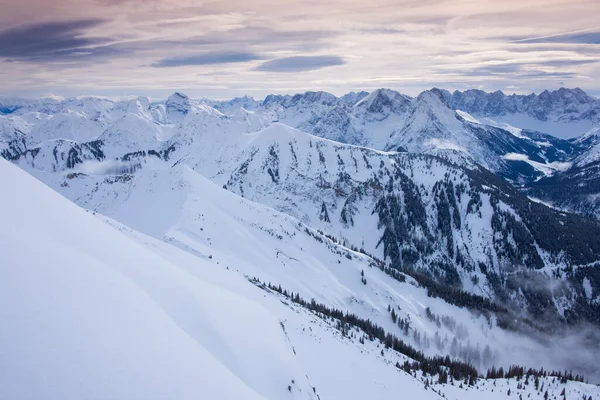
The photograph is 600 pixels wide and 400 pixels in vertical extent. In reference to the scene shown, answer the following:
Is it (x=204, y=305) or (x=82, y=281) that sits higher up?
(x=82, y=281)

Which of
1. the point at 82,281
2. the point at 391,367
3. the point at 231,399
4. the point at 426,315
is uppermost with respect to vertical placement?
the point at 82,281

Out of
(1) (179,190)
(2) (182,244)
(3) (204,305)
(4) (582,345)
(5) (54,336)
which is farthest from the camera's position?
(4) (582,345)

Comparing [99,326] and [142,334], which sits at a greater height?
[99,326]

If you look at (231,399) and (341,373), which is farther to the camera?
(341,373)

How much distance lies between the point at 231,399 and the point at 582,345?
9182 inches

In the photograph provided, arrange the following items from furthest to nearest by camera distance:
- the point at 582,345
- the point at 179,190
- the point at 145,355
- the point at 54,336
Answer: the point at 582,345, the point at 179,190, the point at 145,355, the point at 54,336

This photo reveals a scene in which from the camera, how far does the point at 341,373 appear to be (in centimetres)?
5262

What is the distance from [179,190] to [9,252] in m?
149

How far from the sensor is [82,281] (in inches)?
784

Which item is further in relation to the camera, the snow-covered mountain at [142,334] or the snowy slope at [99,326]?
the snow-covered mountain at [142,334]

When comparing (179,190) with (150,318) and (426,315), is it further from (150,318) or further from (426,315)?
(150,318)

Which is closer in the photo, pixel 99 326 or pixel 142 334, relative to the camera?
pixel 99 326

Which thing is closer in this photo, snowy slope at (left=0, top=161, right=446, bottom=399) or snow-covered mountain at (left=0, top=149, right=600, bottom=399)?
snowy slope at (left=0, top=161, right=446, bottom=399)

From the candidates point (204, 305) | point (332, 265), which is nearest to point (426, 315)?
point (332, 265)
